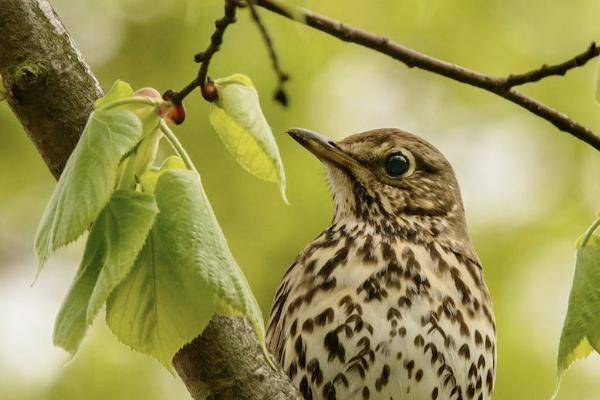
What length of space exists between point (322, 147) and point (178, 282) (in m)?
2.19

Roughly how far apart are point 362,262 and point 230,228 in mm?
2527

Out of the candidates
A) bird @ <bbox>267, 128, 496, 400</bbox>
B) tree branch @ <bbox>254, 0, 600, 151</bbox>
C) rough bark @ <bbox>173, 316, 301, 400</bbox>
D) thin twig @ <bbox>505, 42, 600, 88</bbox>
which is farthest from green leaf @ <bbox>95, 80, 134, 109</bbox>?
bird @ <bbox>267, 128, 496, 400</bbox>

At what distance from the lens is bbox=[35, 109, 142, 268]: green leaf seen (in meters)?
2.34

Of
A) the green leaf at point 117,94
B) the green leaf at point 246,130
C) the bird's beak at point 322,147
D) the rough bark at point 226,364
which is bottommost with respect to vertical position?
the rough bark at point 226,364

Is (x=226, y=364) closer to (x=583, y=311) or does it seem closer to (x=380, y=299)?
(x=583, y=311)

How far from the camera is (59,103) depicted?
9.66 ft

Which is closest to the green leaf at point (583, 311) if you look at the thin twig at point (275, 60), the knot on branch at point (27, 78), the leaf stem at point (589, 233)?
the leaf stem at point (589, 233)

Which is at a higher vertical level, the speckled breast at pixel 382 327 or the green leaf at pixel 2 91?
the green leaf at pixel 2 91

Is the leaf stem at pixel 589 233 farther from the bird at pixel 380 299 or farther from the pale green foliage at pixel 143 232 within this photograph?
the bird at pixel 380 299

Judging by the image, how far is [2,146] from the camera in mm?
6875

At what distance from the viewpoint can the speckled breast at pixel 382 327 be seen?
4.10 m

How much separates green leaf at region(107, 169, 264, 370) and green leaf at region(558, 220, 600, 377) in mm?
866

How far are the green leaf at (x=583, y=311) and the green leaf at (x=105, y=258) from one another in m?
1.14

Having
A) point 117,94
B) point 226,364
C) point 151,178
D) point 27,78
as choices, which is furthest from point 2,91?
point 226,364
